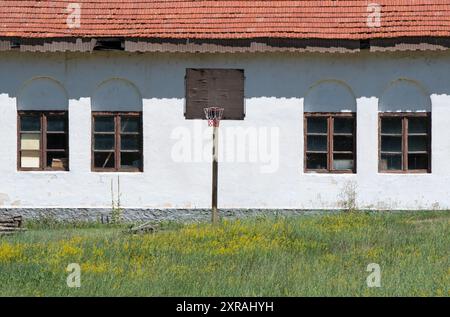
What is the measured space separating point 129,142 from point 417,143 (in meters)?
7.05

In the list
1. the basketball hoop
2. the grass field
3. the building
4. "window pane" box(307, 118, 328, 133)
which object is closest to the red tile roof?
the building

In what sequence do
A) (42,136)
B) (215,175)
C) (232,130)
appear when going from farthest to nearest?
(42,136), (232,130), (215,175)

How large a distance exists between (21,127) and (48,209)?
2149 millimetres

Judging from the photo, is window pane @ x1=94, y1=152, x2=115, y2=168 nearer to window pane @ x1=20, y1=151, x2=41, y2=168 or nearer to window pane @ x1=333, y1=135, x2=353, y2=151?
window pane @ x1=20, y1=151, x2=41, y2=168

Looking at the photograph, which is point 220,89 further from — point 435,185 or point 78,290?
point 78,290

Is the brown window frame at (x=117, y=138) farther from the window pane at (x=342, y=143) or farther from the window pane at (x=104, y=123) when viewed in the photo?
the window pane at (x=342, y=143)

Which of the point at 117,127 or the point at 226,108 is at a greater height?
the point at 226,108

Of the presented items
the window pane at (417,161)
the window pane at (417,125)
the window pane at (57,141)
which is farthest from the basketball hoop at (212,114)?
the window pane at (417,161)

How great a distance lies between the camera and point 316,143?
23000 millimetres

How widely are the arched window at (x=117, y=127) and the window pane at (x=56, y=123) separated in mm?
760

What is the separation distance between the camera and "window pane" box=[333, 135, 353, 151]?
2292 centimetres

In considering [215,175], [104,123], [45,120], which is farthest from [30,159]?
[215,175]

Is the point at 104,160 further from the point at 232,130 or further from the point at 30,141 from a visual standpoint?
the point at 232,130

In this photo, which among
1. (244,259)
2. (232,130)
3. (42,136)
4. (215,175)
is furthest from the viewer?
(42,136)
